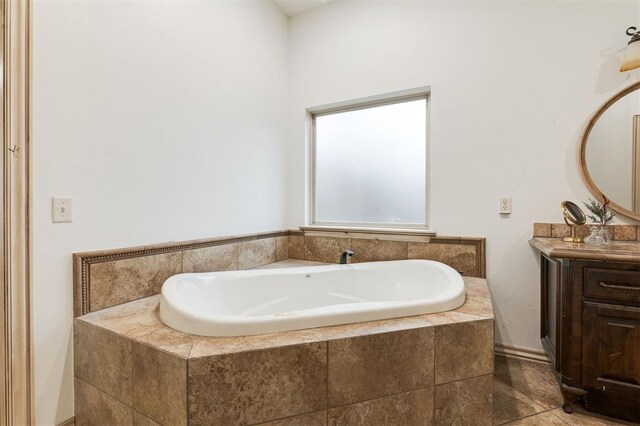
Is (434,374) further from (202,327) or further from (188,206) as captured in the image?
(188,206)

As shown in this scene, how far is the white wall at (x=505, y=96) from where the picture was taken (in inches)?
72.9

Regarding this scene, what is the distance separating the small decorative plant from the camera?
174 cm

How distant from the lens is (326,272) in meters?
2.09

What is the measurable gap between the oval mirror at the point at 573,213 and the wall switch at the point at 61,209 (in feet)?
8.45

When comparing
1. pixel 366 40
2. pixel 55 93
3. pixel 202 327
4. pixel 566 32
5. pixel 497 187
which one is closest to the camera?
pixel 202 327

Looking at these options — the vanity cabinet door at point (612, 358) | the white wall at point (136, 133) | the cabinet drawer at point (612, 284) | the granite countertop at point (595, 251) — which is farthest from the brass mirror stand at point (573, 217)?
the white wall at point (136, 133)

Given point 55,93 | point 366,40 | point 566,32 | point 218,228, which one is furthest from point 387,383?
point 366,40

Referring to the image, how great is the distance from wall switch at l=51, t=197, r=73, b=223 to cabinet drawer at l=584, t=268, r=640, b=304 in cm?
240

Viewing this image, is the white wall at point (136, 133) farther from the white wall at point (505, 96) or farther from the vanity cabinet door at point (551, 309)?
the vanity cabinet door at point (551, 309)

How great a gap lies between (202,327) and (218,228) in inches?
42.8

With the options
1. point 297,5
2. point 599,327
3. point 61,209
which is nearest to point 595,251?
point 599,327

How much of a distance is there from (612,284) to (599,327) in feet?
0.68

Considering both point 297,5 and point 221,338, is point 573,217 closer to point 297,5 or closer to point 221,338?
point 221,338

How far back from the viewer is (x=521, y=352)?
202 cm
